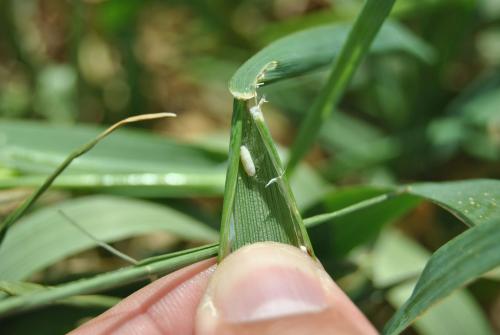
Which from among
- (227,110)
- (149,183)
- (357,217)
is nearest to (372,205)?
(357,217)

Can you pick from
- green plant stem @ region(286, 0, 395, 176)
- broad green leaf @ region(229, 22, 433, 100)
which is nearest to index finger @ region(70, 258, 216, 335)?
broad green leaf @ region(229, 22, 433, 100)

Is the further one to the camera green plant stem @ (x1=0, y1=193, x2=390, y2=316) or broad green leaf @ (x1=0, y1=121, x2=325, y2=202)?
broad green leaf @ (x1=0, y1=121, x2=325, y2=202)

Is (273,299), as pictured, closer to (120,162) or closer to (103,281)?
(103,281)

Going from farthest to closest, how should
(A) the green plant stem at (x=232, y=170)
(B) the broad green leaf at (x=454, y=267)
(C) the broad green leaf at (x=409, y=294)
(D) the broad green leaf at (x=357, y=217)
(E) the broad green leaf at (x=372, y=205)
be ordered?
(C) the broad green leaf at (x=409, y=294) → (D) the broad green leaf at (x=357, y=217) → (E) the broad green leaf at (x=372, y=205) → (A) the green plant stem at (x=232, y=170) → (B) the broad green leaf at (x=454, y=267)

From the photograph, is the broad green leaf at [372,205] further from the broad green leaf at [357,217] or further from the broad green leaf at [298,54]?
the broad green leaf at [298,54]

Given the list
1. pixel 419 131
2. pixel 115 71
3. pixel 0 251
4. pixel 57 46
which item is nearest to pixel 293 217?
pixel 0 251

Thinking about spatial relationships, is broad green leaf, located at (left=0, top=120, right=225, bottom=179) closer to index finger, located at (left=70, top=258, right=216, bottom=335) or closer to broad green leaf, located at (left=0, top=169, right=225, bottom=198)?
broad green leaf, located at (left=0, top=169, right=225, bottom=198)

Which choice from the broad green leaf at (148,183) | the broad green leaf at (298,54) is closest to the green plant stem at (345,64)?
the broad green leaf at (298,54)
